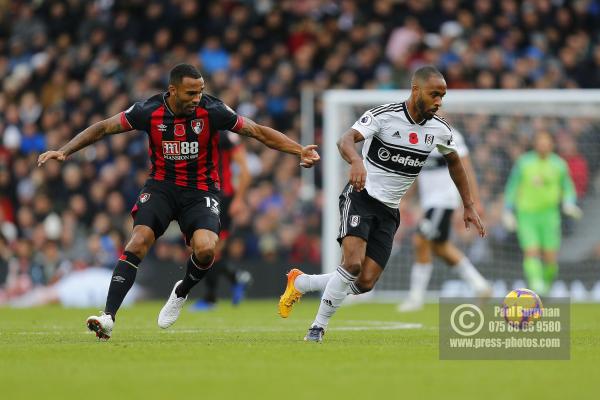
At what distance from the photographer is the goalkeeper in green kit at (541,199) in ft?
54.2

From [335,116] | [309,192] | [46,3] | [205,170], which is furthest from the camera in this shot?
[46,3]

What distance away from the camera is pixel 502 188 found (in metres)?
18.9

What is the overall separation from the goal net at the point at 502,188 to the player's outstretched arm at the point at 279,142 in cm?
838

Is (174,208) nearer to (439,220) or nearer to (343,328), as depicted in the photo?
(343,328)

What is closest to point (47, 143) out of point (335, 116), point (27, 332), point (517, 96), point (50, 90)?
point (50, 90)

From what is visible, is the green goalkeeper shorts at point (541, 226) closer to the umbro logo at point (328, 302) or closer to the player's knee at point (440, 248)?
the player's knee at point (440, 248)

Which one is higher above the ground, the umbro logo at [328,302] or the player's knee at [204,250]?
the player's knee at [204,250]

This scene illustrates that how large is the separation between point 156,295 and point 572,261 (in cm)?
683

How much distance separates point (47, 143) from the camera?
788 inches

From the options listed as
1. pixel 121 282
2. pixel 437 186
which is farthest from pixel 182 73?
pixel 437 186

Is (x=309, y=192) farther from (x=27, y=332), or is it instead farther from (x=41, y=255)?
(x=27, y=332)

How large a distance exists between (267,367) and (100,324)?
2134 millimetres

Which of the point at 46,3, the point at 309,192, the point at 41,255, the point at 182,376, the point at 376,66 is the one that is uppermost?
the point at 46,3

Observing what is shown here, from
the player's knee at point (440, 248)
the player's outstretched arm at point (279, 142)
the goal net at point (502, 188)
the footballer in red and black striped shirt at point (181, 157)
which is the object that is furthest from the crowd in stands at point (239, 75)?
the player's outstretched arm at point (279, 142)
